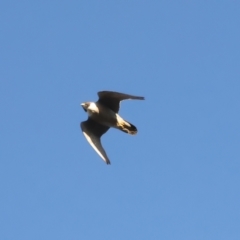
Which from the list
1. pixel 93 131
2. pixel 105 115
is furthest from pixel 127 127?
pixel 93 131

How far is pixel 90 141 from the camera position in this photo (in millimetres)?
17641

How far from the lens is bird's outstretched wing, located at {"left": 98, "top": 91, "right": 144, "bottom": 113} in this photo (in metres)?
17.2

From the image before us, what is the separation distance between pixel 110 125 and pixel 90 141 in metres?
0.61

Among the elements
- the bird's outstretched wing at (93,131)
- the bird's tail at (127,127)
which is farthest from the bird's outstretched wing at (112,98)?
the bird's outstretched wing at (93,131)

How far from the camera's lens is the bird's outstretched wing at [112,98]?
677 inches

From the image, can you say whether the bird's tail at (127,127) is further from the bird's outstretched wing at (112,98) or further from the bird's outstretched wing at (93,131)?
the bird's outstretched wing at (93,131)

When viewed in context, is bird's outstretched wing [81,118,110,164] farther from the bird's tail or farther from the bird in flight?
the bird's tail

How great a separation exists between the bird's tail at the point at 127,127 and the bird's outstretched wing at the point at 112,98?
432 millimetres

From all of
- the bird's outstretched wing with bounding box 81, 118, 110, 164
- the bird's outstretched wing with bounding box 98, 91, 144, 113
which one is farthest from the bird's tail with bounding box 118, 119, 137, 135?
the bird's outstretched wing with bounding box 81, 118, 110, 164

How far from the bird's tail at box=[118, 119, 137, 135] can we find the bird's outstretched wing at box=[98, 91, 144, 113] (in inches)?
17.0

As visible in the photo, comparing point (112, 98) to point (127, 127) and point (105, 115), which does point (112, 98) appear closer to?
point (105, 115)

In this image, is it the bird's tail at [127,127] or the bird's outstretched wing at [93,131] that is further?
the bird's outstretched wing at [93,131]

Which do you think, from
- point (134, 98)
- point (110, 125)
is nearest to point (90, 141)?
point (110, 125)

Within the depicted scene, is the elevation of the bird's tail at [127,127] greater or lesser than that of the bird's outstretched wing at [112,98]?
lesser
